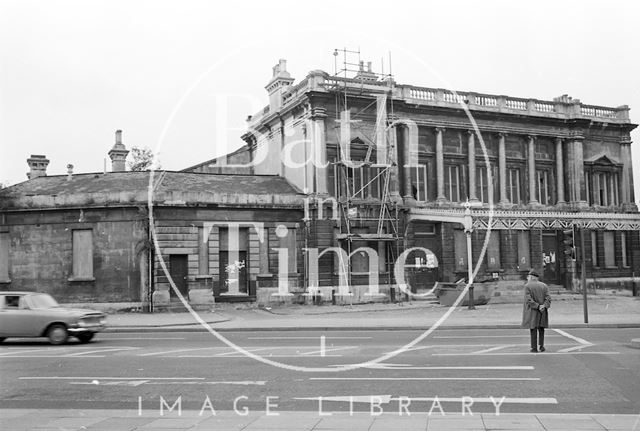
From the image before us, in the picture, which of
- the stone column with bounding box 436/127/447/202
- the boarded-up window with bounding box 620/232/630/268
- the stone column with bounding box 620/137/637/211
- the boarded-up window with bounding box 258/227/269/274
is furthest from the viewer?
the stone column with bounding box 620/137/637/211

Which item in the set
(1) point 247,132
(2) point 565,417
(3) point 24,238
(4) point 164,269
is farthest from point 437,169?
(2) point 565,417

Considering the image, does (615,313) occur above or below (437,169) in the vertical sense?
below

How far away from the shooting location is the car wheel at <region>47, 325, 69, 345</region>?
18562 millimetres

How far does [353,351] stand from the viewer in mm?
15742

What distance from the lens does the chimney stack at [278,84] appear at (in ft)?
132

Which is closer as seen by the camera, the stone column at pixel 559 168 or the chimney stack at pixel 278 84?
the chimney stack at pixel 278 84

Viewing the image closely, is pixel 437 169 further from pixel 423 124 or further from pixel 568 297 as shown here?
pixel 568 297

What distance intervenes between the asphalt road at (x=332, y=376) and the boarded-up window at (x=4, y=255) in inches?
578

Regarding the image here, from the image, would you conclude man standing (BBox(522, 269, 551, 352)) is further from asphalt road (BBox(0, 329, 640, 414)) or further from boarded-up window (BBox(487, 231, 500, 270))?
boarded-up window (BBox(487, 231, 500, 270))

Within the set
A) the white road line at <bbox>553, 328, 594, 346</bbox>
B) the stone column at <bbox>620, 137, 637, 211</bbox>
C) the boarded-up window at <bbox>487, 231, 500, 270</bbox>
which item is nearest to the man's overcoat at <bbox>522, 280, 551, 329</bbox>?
the white road line at <bbox>553, 328, 594, 346</bbox>

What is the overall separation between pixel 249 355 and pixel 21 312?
7.51m

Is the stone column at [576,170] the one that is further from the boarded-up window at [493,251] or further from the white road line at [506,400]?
the white road line at [506,400]

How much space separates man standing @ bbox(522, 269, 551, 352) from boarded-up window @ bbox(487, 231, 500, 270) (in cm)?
2476

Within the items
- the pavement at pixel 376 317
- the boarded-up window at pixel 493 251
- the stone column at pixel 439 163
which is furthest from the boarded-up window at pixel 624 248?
the stone column at pixel 439 163
